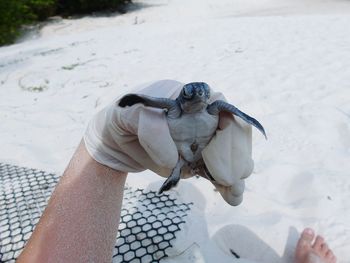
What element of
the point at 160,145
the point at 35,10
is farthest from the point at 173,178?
the point at 35,10

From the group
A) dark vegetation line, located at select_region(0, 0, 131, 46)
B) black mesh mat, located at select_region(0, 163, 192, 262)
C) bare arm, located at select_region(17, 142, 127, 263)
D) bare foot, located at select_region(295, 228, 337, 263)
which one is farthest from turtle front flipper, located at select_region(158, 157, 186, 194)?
dark vegetation line, located at select_region(0, 0, 131, 46)

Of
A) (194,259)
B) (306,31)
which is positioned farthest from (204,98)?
(306,31)

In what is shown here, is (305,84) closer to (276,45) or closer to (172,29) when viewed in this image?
(276,45)

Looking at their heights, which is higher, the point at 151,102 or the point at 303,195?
the point at 151,102

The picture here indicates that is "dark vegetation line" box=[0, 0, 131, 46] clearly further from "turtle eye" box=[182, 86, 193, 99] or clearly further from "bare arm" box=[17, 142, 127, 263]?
"turtle eye" box=[182, 86, 193, 99]

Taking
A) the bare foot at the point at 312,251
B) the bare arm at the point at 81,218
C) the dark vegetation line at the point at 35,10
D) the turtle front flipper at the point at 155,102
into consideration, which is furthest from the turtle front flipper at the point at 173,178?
the dark vegetation line at the point at 35,10

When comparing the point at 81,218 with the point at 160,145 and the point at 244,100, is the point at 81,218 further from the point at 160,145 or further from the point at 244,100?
the point at 244,100
